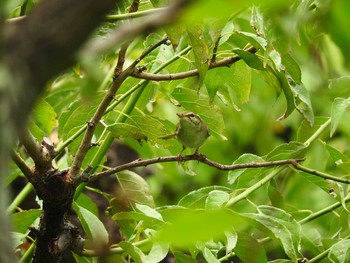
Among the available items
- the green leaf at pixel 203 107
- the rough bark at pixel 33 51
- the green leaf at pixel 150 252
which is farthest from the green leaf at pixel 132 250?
the rough bark at pixel 33 51

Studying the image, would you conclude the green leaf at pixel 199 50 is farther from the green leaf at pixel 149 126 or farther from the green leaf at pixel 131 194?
the green leaf at pixel 131 194

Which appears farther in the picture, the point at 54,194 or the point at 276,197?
the point at 276,197

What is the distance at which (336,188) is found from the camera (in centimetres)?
106

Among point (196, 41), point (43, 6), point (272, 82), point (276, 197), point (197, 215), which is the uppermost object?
point (43, 6)

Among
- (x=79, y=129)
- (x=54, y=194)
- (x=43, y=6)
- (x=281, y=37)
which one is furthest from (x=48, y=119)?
(x=43, y=6)

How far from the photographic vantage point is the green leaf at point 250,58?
2.98 ft

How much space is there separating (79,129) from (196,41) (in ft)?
0.74

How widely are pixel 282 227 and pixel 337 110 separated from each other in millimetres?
167

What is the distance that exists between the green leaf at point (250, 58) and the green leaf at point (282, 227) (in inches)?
7.2

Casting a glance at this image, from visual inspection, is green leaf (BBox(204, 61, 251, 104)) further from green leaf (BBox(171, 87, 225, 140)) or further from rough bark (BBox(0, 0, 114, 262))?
rough bark (BBox(0, 0, 114, 262))

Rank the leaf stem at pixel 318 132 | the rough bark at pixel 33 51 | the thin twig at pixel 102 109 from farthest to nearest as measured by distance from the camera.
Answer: the leaf stem at pixel 318 132 < the thin twig at pixel 102 109 < the rough bark at pixel 33 51

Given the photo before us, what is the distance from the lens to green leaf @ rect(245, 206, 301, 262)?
3.07 ft

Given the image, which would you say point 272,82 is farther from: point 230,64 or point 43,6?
point 43,6

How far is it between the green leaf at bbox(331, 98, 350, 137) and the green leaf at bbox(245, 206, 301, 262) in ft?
0.42
